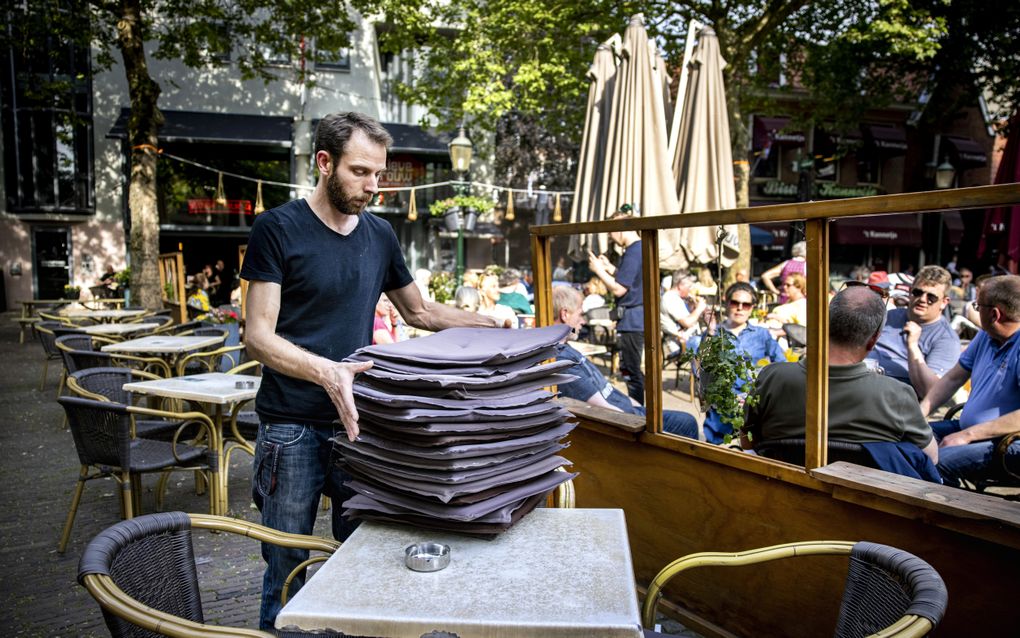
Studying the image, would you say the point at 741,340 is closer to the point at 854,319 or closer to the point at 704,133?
the point at 854,319

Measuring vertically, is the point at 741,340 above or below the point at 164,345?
above

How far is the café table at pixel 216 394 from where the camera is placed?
435cm

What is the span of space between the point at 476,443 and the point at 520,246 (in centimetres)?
2508

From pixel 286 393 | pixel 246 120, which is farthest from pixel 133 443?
pixel 246 120

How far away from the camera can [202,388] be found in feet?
15.0

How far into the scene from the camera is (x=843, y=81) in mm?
16906

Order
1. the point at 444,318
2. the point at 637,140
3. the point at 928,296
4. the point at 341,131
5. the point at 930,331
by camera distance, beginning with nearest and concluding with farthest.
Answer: the point at 341,131 < the point at 444,318 < the point at 928,296 < the point at 930,331 < the point at 637,140

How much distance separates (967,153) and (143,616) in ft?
96.9

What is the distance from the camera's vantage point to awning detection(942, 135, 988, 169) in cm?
2536

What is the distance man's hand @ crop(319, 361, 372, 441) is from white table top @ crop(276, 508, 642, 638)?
27 centimetres

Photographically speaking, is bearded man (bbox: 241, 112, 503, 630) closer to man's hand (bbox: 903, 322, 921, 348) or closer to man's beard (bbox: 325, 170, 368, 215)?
man's beard (bbox: 325, 170, 368, 215)

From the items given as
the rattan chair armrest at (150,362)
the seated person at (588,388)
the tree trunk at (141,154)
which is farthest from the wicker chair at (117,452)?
the tree trunk at (141,154)

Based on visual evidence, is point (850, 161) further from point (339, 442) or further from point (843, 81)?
point (339, 442)

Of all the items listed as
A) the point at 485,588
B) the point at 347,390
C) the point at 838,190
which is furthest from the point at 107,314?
the point at 838,190
